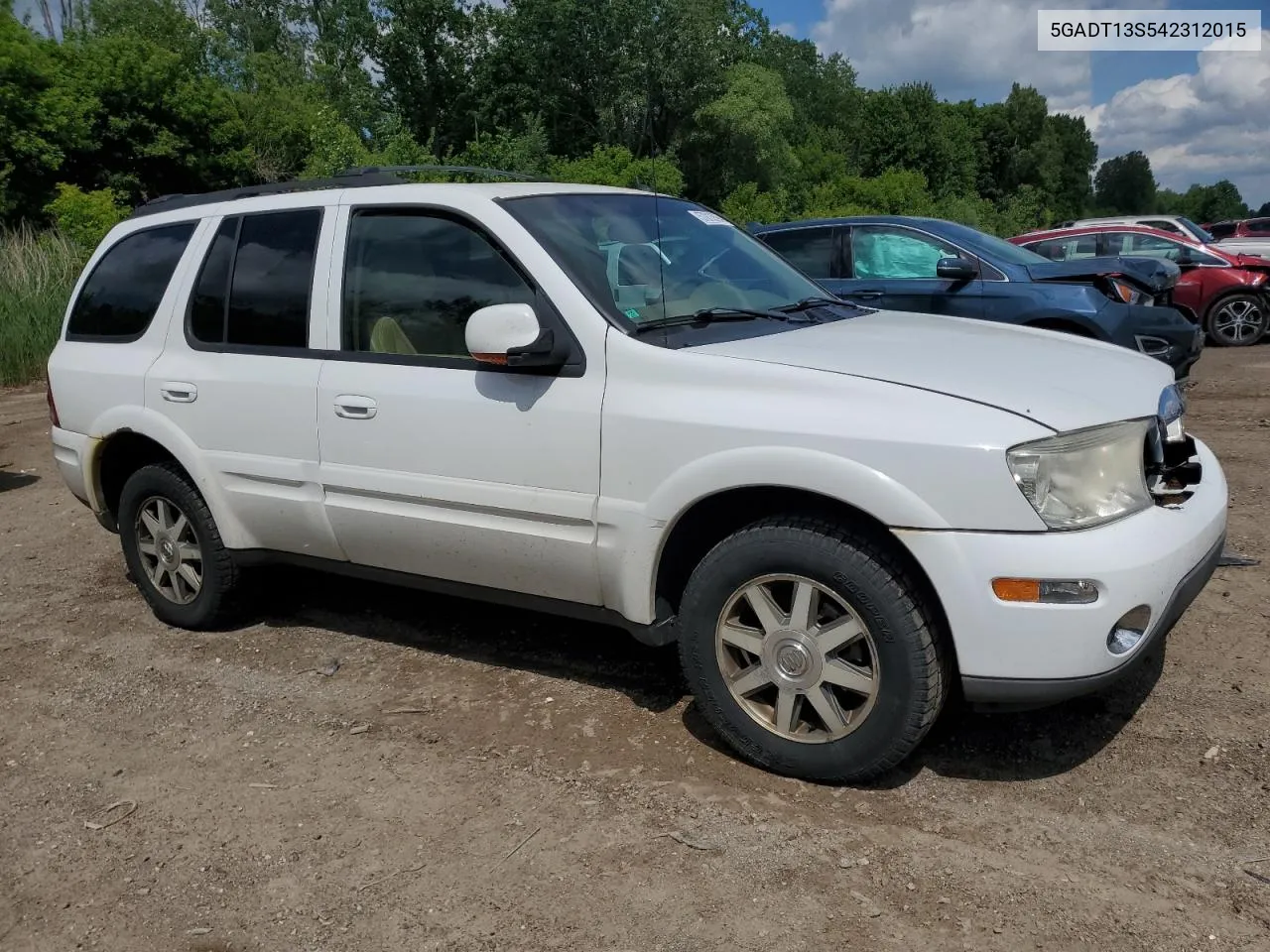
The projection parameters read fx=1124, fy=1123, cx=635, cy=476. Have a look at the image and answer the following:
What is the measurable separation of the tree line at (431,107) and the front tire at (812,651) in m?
17.0

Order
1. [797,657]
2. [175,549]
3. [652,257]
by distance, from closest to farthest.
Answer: [797,657]
[652,257]
[175,549]

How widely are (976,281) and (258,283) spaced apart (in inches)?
226

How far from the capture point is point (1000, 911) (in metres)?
2.76

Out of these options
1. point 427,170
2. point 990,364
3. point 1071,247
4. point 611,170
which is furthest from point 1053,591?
point 611,170

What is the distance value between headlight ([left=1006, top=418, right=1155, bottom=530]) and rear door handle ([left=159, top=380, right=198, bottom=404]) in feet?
10.8

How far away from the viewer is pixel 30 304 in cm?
1467

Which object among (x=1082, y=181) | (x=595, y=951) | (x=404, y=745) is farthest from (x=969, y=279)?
(x=1082, y=181)

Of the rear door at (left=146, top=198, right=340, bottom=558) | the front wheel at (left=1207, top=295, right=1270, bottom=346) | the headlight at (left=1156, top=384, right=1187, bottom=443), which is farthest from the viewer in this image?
the front wheel at (left=1207, top=295, right=1270, bottom=346)

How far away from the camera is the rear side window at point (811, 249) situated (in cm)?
896

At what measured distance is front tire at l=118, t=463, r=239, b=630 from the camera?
483cm

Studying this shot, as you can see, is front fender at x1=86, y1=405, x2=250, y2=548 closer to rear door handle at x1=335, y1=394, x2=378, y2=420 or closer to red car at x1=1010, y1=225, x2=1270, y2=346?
rear door handle at x1=335, y1=394, x2=378, y2=420

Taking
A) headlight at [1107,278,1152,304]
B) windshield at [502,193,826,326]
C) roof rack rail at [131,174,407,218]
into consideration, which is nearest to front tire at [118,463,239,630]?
roof rack rail at [131,174,407,218]

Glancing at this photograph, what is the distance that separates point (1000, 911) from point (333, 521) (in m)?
2.71

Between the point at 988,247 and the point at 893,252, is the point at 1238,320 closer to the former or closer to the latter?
the point at 988,247
